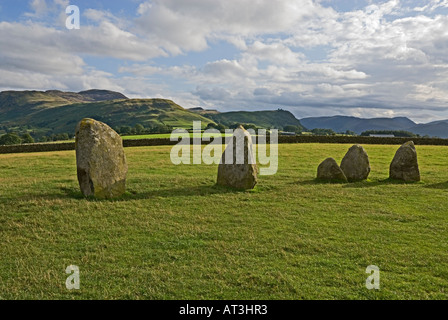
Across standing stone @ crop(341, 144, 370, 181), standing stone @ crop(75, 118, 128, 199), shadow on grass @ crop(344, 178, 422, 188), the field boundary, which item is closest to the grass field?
standing stone @ crop(75, 118, 128, 199)

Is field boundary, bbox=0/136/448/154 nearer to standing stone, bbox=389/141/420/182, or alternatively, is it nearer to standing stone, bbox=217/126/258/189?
standing stone, bbox=389/141/420/182

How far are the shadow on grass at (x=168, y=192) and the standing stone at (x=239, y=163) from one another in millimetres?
489

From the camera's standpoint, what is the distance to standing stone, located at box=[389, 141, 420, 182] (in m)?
20.8

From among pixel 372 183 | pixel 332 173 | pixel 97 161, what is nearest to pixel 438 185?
pixel 372 183

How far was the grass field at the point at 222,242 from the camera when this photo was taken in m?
7.42

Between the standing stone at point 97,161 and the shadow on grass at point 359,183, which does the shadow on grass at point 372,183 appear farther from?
the standing stone at point 97,161

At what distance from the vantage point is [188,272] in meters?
8.11

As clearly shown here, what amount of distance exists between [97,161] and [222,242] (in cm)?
826

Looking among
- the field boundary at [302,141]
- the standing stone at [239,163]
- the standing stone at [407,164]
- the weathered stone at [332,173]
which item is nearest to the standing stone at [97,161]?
the standing stone at [239,163]

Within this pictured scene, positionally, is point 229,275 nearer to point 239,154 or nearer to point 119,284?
point 119,284

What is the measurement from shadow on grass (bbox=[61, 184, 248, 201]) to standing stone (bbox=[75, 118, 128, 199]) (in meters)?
0.51

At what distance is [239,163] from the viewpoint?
17656 millimetres
